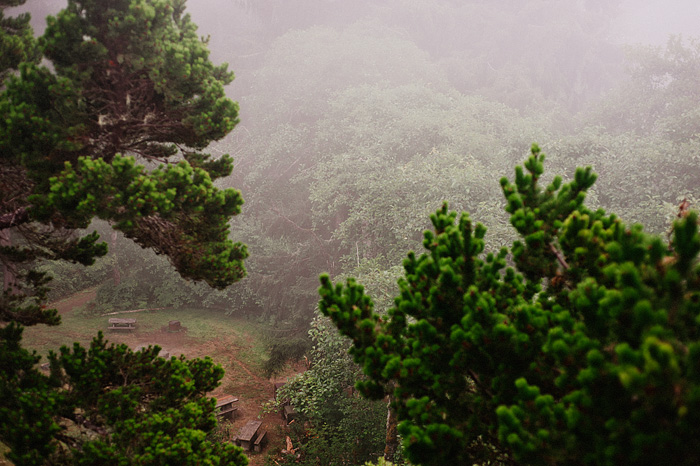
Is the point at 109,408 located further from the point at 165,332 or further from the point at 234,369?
the point at 165,332

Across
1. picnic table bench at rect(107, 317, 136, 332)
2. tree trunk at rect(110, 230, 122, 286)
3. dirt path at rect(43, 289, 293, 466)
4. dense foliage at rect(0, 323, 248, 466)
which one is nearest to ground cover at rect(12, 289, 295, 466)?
dirt path at rect(43, 289, 293, 466)

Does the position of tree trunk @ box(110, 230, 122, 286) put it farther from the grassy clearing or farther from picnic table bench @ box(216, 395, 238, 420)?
picnic table bench @ box(216, 395, 238, 420)

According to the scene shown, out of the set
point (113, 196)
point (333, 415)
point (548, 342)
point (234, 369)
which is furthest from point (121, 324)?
point (548, 342)

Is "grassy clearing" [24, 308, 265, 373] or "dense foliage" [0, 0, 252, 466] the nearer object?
"dense foliage" [0, 0, 252, 466]

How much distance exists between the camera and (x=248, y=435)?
9945mm

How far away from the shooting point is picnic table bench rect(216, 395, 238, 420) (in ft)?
36.6

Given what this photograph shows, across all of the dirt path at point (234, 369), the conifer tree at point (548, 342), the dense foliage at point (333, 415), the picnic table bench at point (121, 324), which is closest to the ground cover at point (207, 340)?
the dirt path at point (234, 369)

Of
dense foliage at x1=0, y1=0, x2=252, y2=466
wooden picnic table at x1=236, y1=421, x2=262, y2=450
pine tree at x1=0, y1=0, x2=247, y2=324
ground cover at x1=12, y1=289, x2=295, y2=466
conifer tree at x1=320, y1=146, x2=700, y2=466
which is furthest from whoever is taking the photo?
ground cover at x1=12, y1=289, x2=295, y2=466

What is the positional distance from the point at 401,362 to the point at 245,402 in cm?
1168

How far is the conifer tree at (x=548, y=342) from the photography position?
1515mm

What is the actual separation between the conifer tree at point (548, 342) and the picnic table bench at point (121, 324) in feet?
57.5

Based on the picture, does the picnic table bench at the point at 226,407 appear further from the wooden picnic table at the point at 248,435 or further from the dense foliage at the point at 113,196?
the dense foliage at the point at 113,196

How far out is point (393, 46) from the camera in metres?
30.0

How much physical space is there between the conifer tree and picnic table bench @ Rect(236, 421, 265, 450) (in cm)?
884
